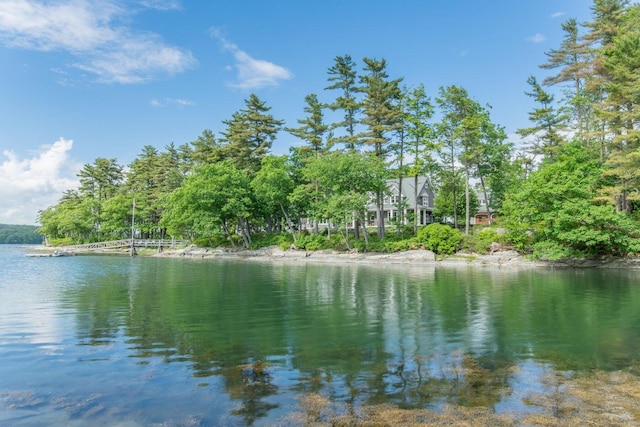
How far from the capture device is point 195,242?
197 feet

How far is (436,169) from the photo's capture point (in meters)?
45.7

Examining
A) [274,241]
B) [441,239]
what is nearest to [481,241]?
[441,239]

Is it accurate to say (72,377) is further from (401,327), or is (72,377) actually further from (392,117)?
(392,117)

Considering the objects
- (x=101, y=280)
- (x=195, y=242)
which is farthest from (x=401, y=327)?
(x=195, y=242)

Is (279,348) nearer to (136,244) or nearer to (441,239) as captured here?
(441,239)

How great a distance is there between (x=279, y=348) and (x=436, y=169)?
39076 millimetres

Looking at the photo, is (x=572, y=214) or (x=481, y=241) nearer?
(x=572, y=214)

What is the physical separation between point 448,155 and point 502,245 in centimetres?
1276

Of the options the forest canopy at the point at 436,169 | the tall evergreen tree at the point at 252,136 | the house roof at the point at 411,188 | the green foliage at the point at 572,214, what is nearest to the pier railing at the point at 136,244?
the forest canopy at the point at 436,169

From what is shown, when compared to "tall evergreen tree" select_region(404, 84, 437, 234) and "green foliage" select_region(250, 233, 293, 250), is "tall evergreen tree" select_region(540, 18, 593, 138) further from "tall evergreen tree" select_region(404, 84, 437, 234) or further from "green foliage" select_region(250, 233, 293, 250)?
"green foliage" select_region(250, 233, 293, 250)

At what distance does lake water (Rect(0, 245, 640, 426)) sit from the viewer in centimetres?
688

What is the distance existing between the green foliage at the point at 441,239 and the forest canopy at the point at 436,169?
64 centimetres

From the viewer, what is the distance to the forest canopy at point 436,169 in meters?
31.4

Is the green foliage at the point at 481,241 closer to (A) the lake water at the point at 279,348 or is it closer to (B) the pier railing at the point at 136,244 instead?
(A) the lake water at the point at 279,348
